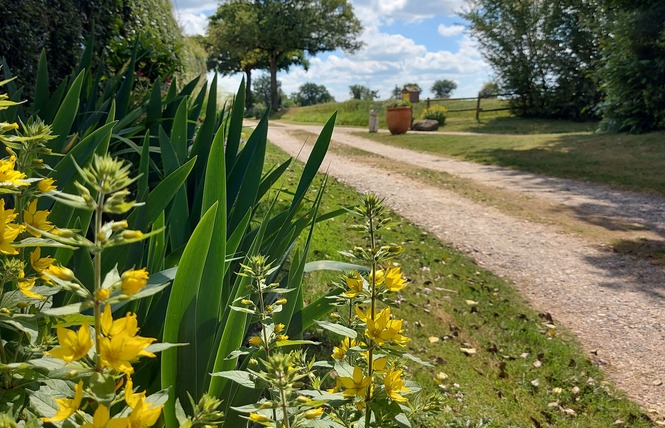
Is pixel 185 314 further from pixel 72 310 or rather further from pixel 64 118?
pixel 64 118

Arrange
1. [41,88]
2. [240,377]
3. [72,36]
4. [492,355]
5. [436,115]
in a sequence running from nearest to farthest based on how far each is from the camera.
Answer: [240,377]
[41,88]
[492,355]
[72,36]
[436,115]

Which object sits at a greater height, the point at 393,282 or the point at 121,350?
the point at 121,350

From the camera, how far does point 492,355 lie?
3.57 m

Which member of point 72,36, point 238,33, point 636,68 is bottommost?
point 72,36

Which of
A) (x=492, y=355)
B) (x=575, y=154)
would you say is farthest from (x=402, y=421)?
(x=575, y=154)

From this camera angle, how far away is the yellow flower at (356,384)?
1.10 m

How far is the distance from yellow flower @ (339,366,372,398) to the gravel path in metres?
0.85

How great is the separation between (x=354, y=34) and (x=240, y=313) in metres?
40.3

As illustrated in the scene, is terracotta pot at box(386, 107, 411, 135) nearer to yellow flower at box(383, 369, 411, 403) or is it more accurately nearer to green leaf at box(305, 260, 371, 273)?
green leaf at box(305, 260, 371, 273)

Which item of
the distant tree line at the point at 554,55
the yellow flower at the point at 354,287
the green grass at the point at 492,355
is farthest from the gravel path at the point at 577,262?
the distant tree line at the point at 554,55

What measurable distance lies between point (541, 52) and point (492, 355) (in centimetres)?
2042

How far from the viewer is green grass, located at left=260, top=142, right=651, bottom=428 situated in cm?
294

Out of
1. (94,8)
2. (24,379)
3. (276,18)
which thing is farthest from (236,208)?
(276,18)

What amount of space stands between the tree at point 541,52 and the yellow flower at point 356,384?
21277mm
